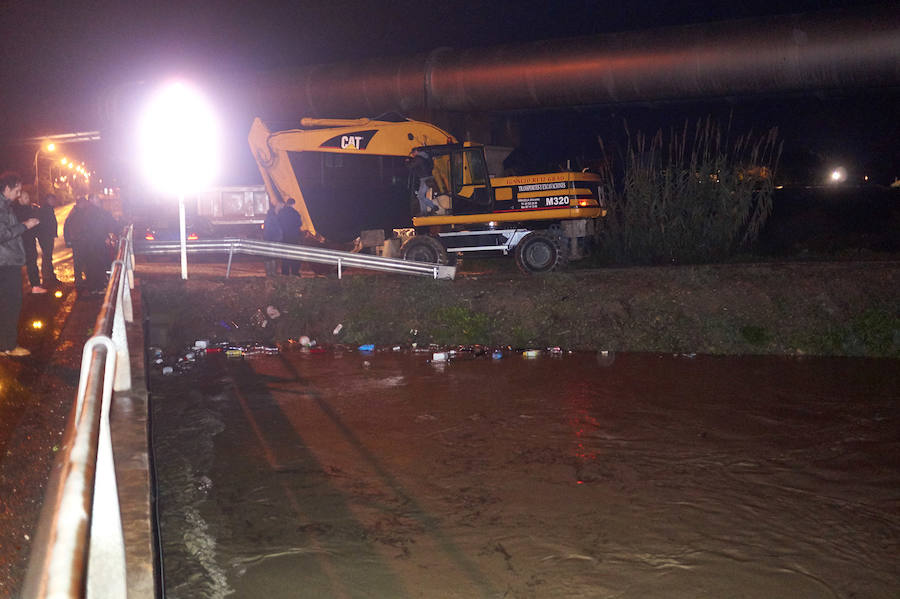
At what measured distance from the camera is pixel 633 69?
1655 cm

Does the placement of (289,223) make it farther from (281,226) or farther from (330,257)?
(330,257)

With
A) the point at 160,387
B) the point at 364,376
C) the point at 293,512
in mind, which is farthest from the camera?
the point at 364,376

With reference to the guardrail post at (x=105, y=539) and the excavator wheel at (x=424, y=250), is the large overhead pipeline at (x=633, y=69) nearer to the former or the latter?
the excavator wheel at (x=424, y=250)

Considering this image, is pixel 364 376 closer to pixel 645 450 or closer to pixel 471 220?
pixel 645 450

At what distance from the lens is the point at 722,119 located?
2077 cm

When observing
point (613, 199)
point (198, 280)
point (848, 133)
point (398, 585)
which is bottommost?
point (398, 585)

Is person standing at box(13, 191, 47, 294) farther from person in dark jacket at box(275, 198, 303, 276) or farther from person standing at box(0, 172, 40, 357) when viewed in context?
person standing at box(0, 172, 40, 357)

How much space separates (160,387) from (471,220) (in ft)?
26.7

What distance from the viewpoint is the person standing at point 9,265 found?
8.46 metres

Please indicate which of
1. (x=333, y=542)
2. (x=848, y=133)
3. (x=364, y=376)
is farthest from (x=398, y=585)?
(x=848, y=133)

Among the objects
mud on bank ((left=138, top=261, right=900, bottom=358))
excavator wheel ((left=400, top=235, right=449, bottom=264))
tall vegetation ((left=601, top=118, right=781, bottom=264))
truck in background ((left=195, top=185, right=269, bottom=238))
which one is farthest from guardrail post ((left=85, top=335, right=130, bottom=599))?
truck in background ((left=195, top=185, right=269, bottom=238))

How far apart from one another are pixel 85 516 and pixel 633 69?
16.2 m

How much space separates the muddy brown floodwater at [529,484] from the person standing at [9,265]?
63.6 inches

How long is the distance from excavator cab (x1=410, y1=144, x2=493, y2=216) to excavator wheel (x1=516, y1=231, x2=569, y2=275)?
3.55ft
